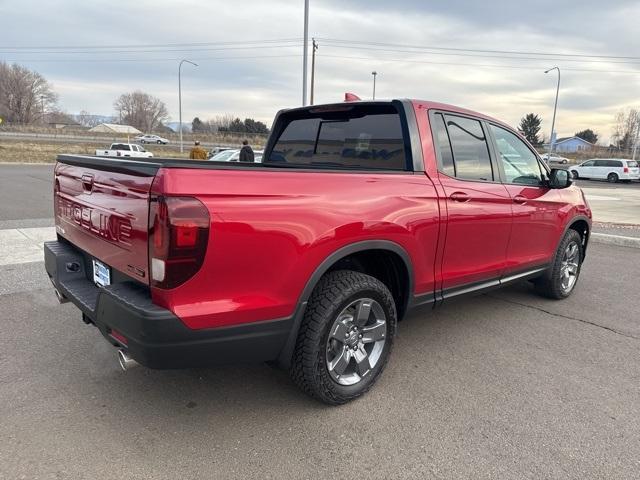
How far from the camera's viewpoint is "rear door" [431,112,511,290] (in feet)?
Answer: 11.2

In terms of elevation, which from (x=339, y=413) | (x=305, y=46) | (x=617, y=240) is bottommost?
(x=339, y=413)

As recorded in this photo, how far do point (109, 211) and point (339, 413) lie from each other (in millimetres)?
1742

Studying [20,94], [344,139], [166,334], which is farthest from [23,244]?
[20,94]

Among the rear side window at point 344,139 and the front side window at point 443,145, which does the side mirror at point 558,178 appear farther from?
the rear side window at point 344,139

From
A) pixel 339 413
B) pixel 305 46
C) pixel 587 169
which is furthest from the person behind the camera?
pixel 587 169

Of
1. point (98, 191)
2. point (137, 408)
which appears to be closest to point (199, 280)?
point (98, 191)

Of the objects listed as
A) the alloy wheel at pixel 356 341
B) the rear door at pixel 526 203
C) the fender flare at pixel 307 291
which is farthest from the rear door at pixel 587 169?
the fender flare at pixel 307 291

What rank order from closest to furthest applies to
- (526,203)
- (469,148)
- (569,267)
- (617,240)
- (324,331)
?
(324,331)
(469,148)
(526,203)
(569,267)
(617,240)

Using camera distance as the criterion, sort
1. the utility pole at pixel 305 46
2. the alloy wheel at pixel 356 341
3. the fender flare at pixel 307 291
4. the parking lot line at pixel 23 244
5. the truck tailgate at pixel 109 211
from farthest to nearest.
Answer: the utility pole at pixel 305 46 → the parking lot line at pixel 23 244 → the alloy wheel at pixel 356 341 → the fender flare at pixel 307 291 → the truck tailgate at pixel 109 211

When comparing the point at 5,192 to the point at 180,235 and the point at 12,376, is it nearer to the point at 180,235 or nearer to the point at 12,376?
the point at 12,376

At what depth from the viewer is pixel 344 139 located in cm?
380

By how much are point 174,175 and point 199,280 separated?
486mm

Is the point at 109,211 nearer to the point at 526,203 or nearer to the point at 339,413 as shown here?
the point at 339,413

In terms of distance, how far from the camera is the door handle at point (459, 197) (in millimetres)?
3373
